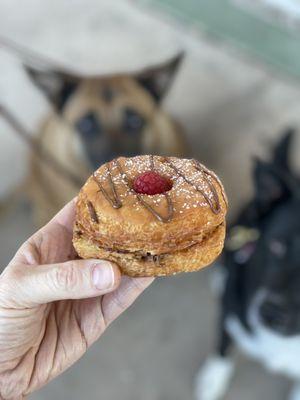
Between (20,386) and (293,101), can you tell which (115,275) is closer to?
(20,386)

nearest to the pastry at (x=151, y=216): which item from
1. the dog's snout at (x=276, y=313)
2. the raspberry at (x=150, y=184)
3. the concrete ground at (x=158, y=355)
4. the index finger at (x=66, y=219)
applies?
the raspberry at (x=150, y=184)

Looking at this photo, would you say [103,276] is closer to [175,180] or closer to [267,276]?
[175,180]

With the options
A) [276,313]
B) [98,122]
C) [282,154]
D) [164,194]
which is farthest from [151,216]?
[282,154]

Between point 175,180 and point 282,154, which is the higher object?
point 175,180

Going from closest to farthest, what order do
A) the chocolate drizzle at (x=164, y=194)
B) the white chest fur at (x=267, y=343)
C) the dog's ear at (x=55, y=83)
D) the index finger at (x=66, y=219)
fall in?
the chocolate drizzle at (x=164, y=194)
the index finger at (x=66, y=219)
the white chest fur at (x=267, y=343)
the dog's ear at (x=55, y=83)

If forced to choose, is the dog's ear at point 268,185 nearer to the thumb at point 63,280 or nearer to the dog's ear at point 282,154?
the dog's ear at point 282,154

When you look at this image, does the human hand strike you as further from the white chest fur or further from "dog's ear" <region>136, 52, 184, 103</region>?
"dog's ear" <region>136, 52, 184, 103</region>
